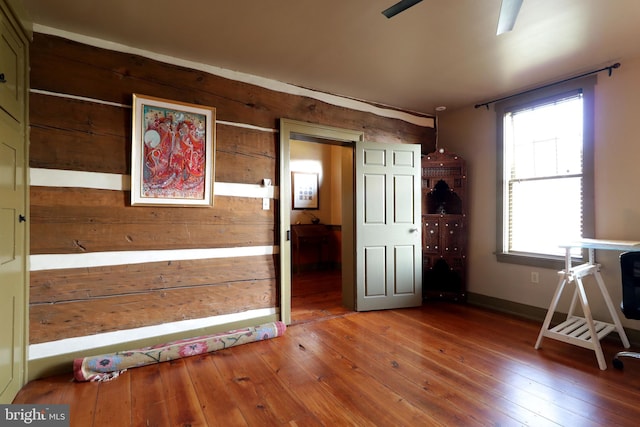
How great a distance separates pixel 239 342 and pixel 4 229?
5.87ft

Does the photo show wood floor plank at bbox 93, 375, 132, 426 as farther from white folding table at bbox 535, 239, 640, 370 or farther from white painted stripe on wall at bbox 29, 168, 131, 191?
white folding table at bbox 535, 239, 640, 370

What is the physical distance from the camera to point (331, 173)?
650cm

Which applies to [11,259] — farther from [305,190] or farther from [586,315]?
[305,190]

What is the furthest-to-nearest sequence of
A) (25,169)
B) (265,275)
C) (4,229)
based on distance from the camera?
1. (265,275)
2. (25,169)
3. (4,229)

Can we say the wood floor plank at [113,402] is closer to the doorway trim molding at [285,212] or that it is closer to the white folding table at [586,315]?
the doorway trim molding at [285,212]

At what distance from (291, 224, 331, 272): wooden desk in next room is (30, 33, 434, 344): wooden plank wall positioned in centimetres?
270

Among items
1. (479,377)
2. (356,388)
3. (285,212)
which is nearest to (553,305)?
(479,377)

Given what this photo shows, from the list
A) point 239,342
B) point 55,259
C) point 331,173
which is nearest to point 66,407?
point 55,259

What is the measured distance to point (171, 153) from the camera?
2639 mm

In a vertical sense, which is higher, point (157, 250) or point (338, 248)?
point (157, 250)

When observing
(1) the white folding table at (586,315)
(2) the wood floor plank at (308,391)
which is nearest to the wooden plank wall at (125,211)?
(2) the wood floor plank at (308,391)

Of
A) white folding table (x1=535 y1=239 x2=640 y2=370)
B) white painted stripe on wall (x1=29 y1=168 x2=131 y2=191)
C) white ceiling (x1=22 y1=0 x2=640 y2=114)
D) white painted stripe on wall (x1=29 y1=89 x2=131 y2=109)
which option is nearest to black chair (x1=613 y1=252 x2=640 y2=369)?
white folding table (x1=535 y1=239 x2=640 y2=370)

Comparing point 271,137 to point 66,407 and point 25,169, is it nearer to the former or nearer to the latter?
point 25,169

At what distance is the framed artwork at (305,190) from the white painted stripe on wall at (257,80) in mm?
2520
